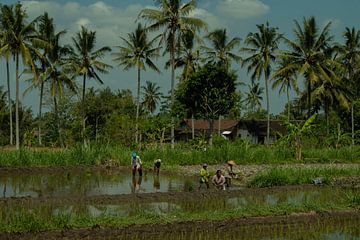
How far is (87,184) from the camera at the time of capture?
21125mm

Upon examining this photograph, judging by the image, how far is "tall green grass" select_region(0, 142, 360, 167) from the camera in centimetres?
2750

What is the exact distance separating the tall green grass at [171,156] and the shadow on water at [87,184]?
2.94 metres

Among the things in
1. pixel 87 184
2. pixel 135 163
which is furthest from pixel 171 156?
pixel 87 184

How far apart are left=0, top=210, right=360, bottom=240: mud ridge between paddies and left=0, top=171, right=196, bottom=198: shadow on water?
566 centimetres

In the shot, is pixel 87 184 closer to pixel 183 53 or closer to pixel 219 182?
pixel 219 182

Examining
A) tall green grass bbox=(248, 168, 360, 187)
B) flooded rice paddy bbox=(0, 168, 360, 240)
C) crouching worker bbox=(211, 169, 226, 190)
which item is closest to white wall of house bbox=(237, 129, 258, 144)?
tall green grass bbox=(248, 168, 360, 187)

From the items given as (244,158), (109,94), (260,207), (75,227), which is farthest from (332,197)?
(109,94)

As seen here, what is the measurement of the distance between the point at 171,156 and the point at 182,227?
58.1 ft

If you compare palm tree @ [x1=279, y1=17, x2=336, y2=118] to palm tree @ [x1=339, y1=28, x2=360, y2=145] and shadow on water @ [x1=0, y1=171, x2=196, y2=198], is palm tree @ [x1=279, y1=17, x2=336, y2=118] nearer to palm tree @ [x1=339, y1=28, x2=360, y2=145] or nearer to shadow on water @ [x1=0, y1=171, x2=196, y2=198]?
palm tree @ [x1=339, y1=28, x2=360, y2=145]

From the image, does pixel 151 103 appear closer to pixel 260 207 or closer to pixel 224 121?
pixel 224 121

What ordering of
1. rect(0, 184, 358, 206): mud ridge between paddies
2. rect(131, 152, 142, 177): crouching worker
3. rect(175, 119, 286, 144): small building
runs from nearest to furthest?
rect(0, 184, 358, 206): mud ridge between paddies
rect(131, 152, 142, 177): crouching worker
rect(175, 119, 286, 144): small building

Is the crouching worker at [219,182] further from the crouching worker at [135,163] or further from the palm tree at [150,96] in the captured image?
the palm tree at [150,96]

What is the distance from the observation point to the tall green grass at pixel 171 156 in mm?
27500

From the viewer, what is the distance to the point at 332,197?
58.0 feet
